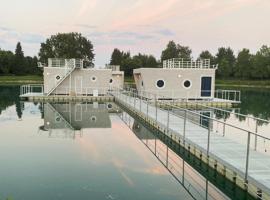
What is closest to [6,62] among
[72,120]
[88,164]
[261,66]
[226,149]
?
[261,66]

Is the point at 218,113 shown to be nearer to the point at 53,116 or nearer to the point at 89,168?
the point at 53,116

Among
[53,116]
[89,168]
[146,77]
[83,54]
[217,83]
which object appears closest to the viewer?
[89,168]

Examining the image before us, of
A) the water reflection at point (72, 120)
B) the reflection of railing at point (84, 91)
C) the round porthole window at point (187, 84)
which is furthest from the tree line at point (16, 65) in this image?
the round porthole window at point (187, 84)

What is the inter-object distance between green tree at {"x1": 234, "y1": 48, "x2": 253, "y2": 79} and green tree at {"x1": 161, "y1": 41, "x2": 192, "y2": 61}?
18535 millimetres

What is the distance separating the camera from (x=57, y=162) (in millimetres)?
12609

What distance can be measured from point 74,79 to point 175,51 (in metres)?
64.4

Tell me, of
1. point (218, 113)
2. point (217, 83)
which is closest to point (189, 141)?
point (218, 113)

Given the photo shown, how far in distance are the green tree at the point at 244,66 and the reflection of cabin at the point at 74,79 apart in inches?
1956

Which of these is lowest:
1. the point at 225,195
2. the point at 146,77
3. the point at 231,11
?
the point at 225,195

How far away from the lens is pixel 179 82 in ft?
112

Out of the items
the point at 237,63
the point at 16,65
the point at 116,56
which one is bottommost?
the point at 16,65

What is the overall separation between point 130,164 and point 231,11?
86.0 ft

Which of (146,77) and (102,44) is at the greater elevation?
(102,44)

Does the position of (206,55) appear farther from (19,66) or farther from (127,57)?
(19,66)
